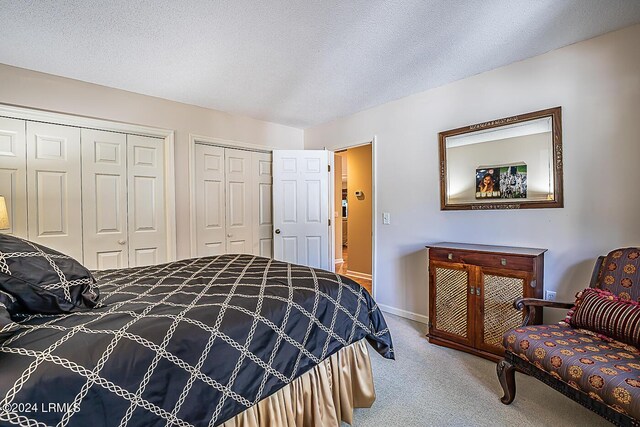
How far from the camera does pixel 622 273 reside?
1.85 meters

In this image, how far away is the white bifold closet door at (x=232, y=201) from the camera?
11.9 feet

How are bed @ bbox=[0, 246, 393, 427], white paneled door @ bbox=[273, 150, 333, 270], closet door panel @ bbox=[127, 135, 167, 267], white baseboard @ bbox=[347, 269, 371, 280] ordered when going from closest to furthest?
bed @ bbox=[0, 246, 393, 427] → closet door panel @ bbox=[127, 135, 167, 267] → white paneled door @ bbox=[273, 150, 333, 270] → white baseboard @ bbox=[347, 269, 371, 280]

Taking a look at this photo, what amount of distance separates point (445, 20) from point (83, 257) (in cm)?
366

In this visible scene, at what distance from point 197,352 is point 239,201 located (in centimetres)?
302

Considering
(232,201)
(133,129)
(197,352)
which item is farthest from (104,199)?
(197,352)

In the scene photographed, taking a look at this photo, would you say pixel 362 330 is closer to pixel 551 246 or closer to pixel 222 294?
pixel 222 294

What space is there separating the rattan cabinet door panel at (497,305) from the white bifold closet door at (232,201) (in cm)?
277

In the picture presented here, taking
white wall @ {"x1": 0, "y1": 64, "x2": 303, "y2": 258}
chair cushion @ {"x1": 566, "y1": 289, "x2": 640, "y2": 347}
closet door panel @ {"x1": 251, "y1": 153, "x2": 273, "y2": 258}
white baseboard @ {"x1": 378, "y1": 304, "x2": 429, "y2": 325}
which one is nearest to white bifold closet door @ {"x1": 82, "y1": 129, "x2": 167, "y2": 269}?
white wall @ {"x1": 0, "y1": 64, "x2": 303, "y2": 258}

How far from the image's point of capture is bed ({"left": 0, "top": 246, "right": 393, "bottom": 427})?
2.77 ft

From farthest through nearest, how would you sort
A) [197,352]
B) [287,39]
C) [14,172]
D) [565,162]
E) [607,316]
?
[14,172], [565,162], [287,39], [607,316], [197,352]

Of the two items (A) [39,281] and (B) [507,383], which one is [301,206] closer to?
(B) [507,383]

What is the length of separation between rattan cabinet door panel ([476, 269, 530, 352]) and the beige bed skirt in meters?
1.20

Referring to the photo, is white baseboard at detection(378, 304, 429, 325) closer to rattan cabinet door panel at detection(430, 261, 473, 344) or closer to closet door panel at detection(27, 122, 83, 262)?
rattan cabinet door panel at detection(430, 261, 473, 344)

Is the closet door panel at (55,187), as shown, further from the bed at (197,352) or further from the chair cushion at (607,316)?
the chair cushion at (607,316)
